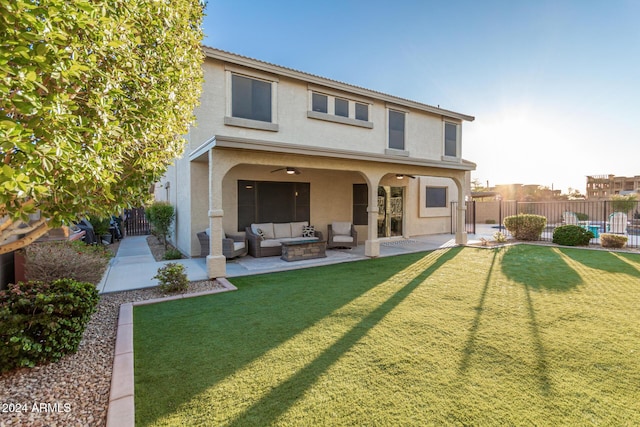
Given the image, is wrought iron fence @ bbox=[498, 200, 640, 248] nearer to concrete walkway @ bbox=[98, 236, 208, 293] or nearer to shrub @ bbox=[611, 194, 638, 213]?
shrub @ bbox=[611, 194, 638, 213]

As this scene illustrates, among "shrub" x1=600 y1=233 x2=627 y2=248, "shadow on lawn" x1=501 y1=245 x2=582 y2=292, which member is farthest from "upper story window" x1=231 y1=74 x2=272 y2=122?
"shrub" x1=600 y1=233 x2=627 y2=248

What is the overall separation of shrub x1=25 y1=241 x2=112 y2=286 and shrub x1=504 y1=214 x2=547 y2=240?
14775mm

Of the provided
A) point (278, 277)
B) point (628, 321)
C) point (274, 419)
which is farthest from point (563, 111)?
point (274, 419)

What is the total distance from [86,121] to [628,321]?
6.98 metres

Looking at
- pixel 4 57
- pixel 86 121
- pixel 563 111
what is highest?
pixel 563 111

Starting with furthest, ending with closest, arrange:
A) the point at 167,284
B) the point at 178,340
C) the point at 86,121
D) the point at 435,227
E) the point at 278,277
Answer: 1. the point at 435,227
2. the point at 278,277
3. the point at 167,284
4. the point at 178,340
5. the point at 86,121

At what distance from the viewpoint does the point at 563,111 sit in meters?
12.3

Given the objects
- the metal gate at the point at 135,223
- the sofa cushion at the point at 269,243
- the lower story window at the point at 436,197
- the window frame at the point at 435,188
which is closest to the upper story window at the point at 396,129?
the window frame at the point at 435,188

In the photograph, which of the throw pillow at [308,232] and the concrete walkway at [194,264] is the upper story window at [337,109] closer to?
the throw pillow at [308,232]

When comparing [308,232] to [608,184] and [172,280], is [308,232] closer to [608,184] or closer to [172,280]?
[172,280]

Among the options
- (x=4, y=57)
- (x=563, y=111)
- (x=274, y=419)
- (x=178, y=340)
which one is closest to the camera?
(x=4, y=57)

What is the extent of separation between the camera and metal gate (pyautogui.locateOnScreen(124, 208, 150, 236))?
15.2 metres

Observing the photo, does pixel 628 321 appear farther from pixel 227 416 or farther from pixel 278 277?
pixel 278 277

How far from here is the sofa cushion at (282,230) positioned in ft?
32.0
